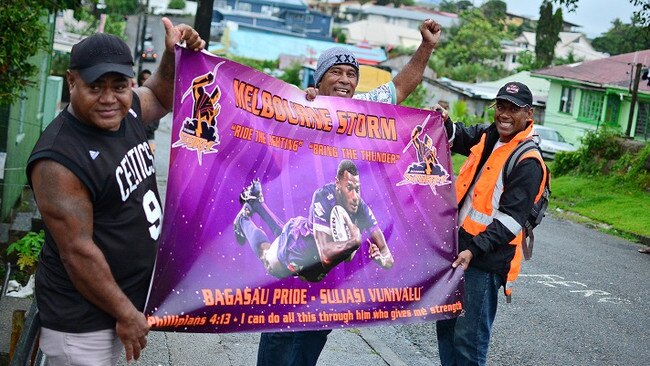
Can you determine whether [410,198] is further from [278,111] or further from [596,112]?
[596,112]

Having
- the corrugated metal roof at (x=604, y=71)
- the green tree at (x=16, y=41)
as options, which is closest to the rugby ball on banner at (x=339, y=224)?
the green tree at (x=16, y=41)

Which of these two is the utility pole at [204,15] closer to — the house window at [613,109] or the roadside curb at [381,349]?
the roadside curb at [381,349]

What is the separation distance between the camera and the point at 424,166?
17.4 feet

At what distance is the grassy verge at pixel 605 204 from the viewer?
18.4m

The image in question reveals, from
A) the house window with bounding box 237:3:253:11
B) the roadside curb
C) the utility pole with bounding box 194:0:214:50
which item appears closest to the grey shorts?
the roadside curb

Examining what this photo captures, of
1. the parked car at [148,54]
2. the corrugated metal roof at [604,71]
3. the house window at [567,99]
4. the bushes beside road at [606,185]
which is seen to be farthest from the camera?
the parked car at [148,54]

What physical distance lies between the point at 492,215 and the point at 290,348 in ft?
4.38

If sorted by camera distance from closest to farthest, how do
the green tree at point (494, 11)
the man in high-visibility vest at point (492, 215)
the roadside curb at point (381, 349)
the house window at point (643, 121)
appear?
the man in high-visibility vest at point (492, 215) < the roadside curb at point (381, 349) < the house window at point (643, 121) < the green tree at point (494, 11)

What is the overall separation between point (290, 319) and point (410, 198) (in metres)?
1.04

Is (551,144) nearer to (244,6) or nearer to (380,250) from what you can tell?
(380,250)

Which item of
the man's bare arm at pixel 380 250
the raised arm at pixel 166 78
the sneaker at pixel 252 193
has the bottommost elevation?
the man's bare arm at pixel 380 250

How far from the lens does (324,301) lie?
475cm

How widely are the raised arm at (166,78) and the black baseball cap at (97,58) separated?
46 centimetres

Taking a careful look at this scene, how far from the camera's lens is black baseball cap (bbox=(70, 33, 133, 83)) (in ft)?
12.0
